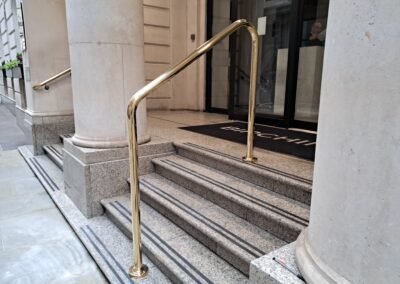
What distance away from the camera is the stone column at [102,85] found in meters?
2.49

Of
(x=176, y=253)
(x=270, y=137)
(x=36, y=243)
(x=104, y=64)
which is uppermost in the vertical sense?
(x=104, y=64)

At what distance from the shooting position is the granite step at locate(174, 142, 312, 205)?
6.43 ft

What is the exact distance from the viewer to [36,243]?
2.37 meters

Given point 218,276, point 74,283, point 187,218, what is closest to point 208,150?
point 187,218

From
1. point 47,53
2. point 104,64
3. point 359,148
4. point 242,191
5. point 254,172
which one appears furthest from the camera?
point 47,53

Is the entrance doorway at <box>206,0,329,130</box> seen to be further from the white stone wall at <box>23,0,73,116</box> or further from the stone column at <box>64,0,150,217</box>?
the white stone wall at <box>23,0,73,116</box>

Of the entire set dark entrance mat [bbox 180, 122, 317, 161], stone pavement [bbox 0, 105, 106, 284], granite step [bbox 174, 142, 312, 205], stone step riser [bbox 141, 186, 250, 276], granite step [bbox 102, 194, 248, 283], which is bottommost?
stone pavement [bbox 0, 105, 106, 284]

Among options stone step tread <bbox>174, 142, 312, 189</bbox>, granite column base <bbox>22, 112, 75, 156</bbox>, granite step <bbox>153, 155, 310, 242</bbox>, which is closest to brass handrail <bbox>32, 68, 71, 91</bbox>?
granite column base <bbox>22, 112, 75, 156</bbox>

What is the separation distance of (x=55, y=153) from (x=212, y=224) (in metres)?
3.14

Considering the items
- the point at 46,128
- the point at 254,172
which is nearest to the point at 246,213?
the point at 254,172

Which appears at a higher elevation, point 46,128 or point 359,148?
point 359,148

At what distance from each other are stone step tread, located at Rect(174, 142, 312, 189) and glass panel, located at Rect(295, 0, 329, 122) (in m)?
1.98

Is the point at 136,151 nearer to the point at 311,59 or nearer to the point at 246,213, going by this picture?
the point at 246,213

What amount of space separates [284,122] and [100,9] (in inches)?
112
